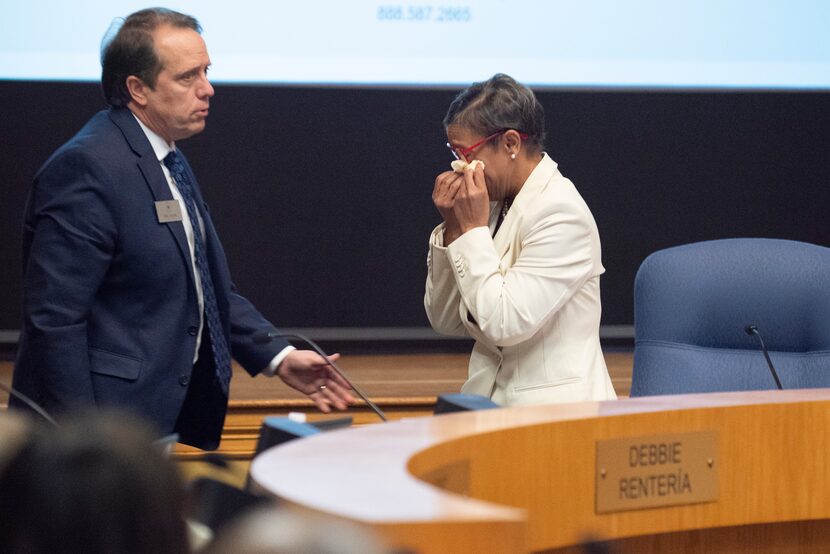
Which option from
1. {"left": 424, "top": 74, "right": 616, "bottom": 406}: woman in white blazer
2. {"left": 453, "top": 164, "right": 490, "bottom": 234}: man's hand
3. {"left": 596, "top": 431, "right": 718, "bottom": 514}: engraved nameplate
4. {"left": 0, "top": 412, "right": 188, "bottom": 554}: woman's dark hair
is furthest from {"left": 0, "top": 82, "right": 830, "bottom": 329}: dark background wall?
{"left": 0, "top": 412, "right": 188, "bottom": 554}: woman's dark hair

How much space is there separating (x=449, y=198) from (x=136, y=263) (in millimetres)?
601

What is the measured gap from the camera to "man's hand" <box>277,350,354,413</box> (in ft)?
7.95

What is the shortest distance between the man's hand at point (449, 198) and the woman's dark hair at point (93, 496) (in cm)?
175

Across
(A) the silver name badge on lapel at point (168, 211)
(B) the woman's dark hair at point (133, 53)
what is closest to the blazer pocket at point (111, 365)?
(A) the silver name badge on lapel at point (168, 211)

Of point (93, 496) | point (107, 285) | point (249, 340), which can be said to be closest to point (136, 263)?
point (107, 285)

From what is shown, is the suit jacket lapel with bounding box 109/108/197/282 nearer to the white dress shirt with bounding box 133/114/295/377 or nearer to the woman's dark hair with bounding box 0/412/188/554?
the white dress shirt with bounding box 133/114/295/377

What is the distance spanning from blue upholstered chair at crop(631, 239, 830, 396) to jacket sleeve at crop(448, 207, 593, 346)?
1.20 ft

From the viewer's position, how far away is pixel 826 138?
394cm

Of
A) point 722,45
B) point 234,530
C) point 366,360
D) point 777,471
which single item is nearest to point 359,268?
point 366,360

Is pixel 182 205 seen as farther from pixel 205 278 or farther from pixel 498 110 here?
pixel 498 110

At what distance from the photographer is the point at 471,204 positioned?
223 centimetres

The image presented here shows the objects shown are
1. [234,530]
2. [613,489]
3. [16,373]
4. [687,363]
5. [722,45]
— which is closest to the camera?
[234,530]

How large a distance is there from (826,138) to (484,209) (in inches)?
83.9

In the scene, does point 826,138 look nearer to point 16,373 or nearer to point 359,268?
point 359,268
